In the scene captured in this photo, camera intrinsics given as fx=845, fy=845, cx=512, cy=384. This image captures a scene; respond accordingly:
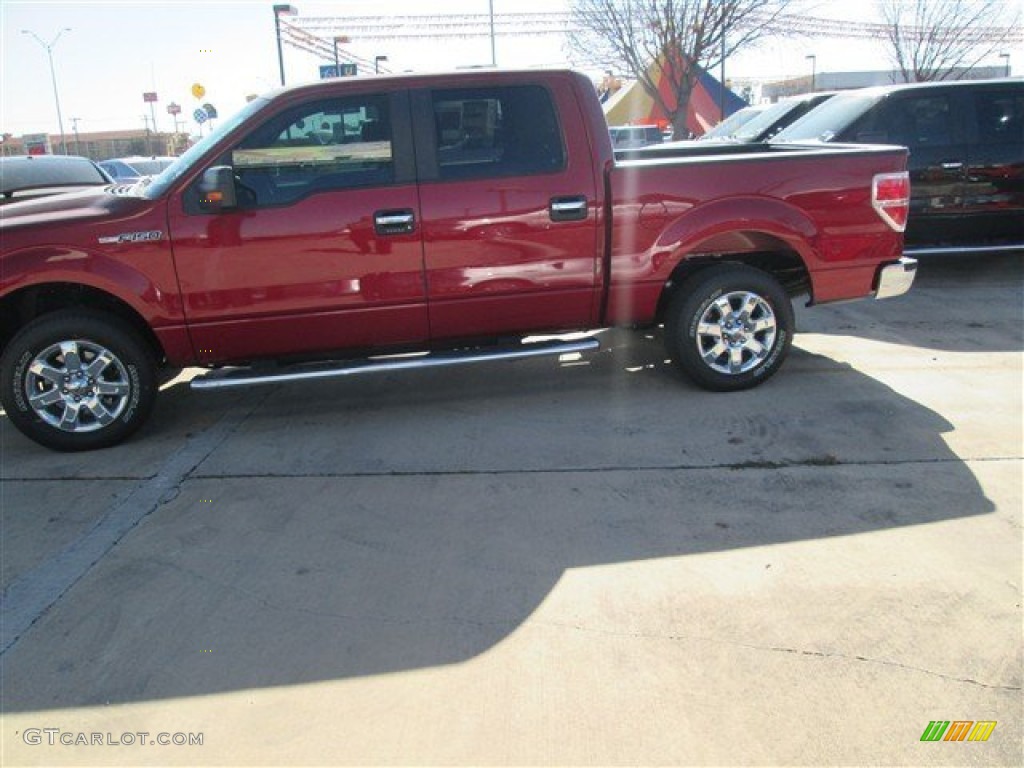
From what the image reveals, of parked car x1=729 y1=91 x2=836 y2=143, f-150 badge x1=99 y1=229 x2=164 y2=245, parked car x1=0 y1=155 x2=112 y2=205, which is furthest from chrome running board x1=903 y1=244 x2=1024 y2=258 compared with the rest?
parked car x1=0 y1=155 x2=112 y2=205

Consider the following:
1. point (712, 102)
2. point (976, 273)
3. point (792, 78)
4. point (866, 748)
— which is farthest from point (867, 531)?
point (792, 78)

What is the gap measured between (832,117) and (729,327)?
506 centimetres

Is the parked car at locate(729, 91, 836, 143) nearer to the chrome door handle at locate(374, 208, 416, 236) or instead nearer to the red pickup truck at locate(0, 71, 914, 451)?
the red pickup truck at locate(0, 71, 914, 451)

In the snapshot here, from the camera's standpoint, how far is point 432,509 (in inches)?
159

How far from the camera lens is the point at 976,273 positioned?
9453 mm

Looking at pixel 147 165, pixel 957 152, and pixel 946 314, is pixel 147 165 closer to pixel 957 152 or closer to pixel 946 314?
pixel 957 152

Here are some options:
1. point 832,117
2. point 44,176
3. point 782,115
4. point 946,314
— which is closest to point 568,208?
point 946,314

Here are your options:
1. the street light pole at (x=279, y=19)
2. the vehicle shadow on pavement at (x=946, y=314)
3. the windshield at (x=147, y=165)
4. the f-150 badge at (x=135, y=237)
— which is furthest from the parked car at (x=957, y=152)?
the street light pole at (x=279, y=19)

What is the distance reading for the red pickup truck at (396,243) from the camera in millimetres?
4730

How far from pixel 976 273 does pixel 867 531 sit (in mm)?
7040

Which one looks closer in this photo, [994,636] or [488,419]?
[994,636]

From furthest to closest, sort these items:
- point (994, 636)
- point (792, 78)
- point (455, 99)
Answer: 1. point (792, 78)
2. point (455, 99)
3. point (994, 636)

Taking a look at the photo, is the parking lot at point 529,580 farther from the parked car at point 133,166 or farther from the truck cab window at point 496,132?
the parked car at point 133,166

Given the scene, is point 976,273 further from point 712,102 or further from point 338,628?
point 712,102
